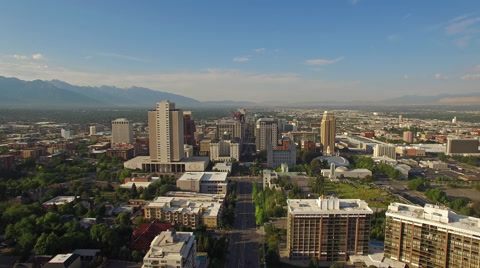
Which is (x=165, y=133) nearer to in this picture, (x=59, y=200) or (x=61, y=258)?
(x=59, y=200)

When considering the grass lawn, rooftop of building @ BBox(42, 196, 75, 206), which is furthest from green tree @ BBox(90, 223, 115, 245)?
the grass lawn

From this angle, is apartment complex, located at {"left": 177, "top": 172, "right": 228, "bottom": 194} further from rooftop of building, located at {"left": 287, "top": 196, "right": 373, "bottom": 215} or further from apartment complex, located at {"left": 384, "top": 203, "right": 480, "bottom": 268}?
apartment complex, located at {"left": 384, "top": 203, "right": 480, "bottom": 268}

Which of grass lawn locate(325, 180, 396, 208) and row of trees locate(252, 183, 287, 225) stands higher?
row of trees locate(252, 183, 287, 225)

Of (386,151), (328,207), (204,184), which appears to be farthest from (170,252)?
(386,151)

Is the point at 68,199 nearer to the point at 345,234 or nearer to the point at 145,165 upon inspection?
the point at 145,165

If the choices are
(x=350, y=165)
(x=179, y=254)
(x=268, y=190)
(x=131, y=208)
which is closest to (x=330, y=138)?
(x=350, y=165)

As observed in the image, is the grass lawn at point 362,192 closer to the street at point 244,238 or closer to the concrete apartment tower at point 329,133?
the street at point 244,238
